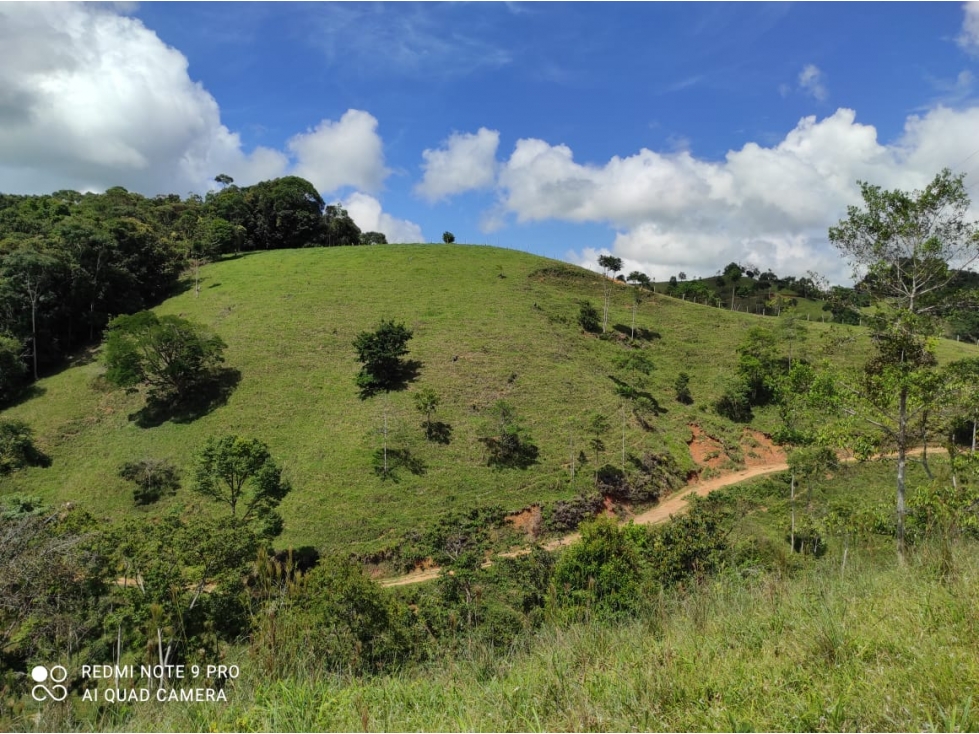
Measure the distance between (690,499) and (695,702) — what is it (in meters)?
28.9

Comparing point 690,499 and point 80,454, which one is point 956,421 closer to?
point 690,499

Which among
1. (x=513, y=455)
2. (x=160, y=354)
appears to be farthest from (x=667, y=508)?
(x=160, y=354)

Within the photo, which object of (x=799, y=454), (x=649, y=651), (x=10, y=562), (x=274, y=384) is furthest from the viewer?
(x=274, y=384)

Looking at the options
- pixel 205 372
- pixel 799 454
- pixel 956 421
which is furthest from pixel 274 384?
pixel 956 421

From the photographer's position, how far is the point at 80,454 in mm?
33969

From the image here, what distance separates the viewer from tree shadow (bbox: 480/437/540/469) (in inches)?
1209

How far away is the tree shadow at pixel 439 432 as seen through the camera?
1286 inches

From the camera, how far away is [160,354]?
37094 mm

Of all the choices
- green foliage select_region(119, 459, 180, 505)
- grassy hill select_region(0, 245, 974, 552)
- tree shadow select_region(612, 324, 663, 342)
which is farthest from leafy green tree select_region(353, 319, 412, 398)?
tree shadow select_region(612, 324, 663, 342)

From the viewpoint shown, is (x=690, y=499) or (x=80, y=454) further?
(x=80, y=454)

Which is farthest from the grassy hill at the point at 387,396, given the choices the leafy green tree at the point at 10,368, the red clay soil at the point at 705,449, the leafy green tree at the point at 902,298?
the leafy green tree at the point at 902,298

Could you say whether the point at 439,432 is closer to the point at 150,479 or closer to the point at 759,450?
the point at 150,479

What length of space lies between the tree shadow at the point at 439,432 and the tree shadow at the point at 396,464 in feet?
6.91

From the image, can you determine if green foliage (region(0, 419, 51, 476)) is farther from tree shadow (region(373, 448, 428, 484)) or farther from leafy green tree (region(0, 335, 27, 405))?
tree shadow (region(373, 448, 428, 484))
